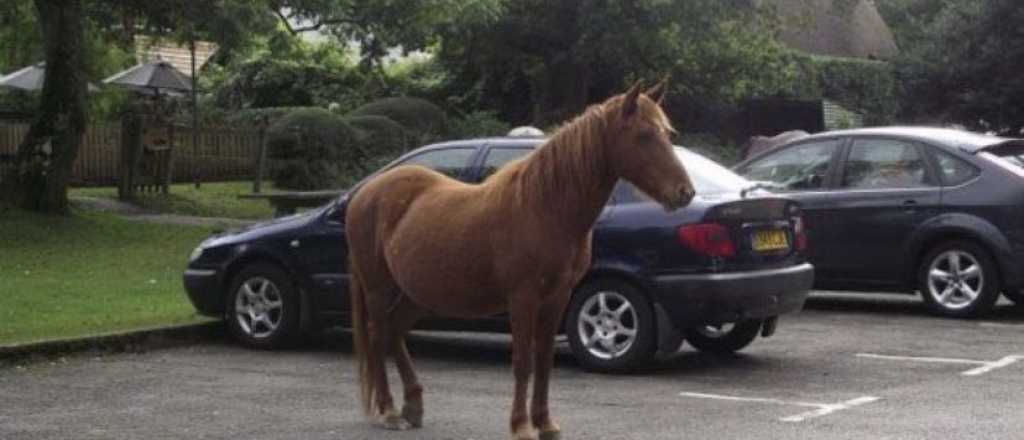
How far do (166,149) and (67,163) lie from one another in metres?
4.93

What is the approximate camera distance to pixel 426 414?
884 centimetres

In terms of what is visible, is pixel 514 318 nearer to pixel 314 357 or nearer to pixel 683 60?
pixel 314 357

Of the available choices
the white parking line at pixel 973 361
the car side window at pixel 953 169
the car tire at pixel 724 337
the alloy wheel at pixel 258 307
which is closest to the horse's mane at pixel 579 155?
the car tire at pixel 724 337

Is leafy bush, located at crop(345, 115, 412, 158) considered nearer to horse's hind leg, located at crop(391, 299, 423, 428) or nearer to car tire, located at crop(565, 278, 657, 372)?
car tire, located at crop(565, 278, 657, 372)

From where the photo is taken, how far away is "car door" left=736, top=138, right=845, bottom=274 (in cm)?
1384

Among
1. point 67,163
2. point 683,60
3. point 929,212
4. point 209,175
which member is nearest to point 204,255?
point 929,212

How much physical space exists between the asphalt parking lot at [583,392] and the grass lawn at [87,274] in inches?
42.8

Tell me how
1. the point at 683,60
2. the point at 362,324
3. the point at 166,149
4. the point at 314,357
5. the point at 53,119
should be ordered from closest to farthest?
the point at 362,324, the point at 314,357, the point at 53,119, the point at 166,149, the point at 683,60

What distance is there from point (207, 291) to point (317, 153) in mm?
15808

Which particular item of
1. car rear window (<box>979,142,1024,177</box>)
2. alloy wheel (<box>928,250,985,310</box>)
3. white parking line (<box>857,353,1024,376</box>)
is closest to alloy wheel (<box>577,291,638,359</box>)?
white parking line (<box>857,353,1024,376</box>)

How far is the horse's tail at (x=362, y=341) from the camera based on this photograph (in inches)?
328

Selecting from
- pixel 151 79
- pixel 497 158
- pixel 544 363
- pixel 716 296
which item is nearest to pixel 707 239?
pixel 716 296

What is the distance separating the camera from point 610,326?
10.4 meters

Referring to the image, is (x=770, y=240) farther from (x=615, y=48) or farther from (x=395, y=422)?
(x=615, y=48)
